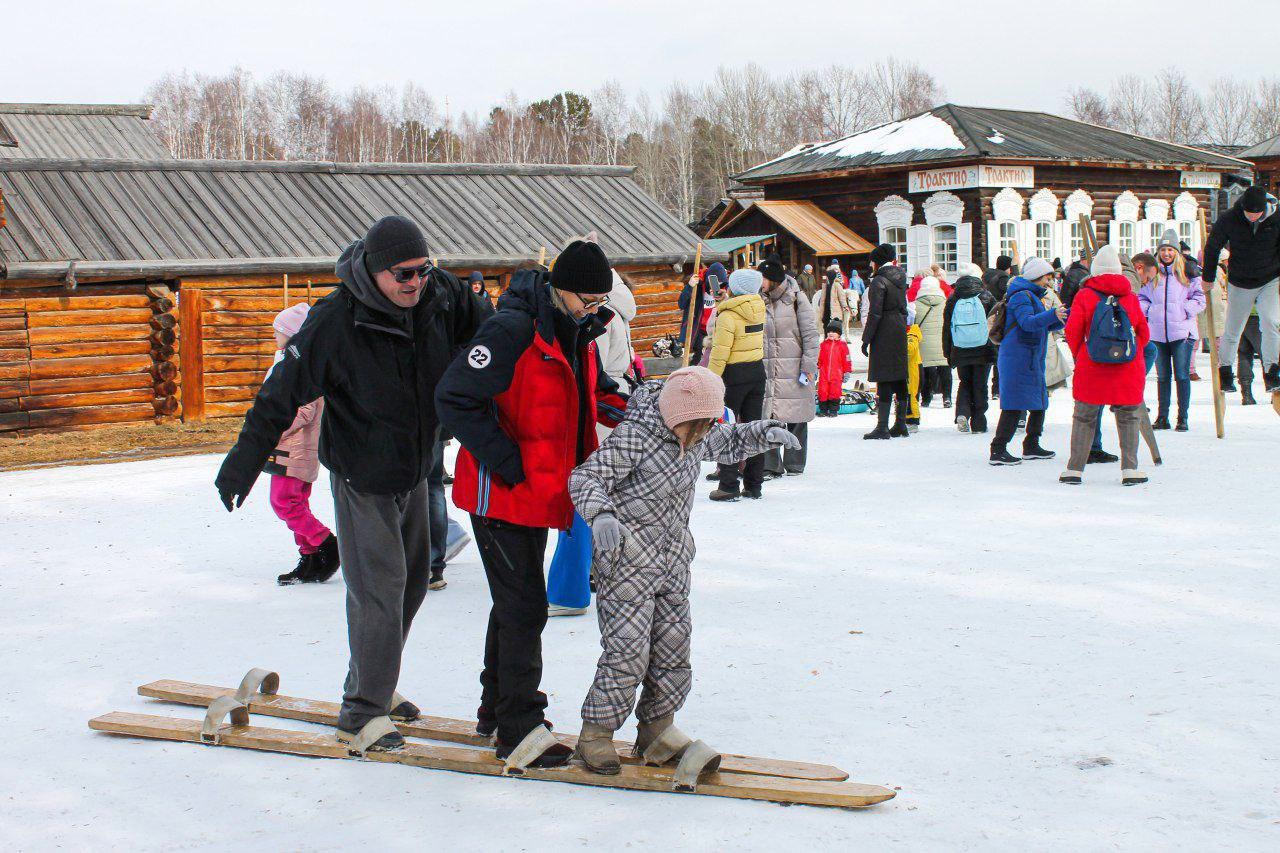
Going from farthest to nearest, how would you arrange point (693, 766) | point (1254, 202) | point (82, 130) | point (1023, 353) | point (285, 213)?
point (82, 130), point (285, 213), point (1023, 353), point (1254, 202), point (693, 766)

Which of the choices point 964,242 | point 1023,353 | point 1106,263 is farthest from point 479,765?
point 964,242

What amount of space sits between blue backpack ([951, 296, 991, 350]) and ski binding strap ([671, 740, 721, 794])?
8.25m

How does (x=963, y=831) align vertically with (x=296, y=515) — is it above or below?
below

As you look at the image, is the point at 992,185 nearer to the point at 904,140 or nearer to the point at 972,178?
the point at 972,178

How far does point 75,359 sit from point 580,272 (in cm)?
1253

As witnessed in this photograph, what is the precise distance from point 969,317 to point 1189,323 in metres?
1.84

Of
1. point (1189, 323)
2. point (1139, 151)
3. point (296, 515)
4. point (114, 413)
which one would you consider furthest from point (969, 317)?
point (1139, 151)

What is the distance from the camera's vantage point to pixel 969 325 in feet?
37.0

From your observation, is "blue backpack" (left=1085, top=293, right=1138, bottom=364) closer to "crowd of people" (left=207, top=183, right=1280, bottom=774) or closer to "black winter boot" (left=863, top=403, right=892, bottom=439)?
"black winter boot" (left=863, top=403, right=892, bottom=439)

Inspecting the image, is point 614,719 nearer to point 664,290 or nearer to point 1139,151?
point 664,290

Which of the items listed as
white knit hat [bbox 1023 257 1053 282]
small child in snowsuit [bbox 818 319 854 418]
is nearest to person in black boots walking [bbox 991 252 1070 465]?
white knit hat [bbox 1023 257 1053 282]

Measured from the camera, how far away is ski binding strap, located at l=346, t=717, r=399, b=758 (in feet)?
12.9

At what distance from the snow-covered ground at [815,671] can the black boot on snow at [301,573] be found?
0.39 feet

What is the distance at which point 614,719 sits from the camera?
3688 mm
